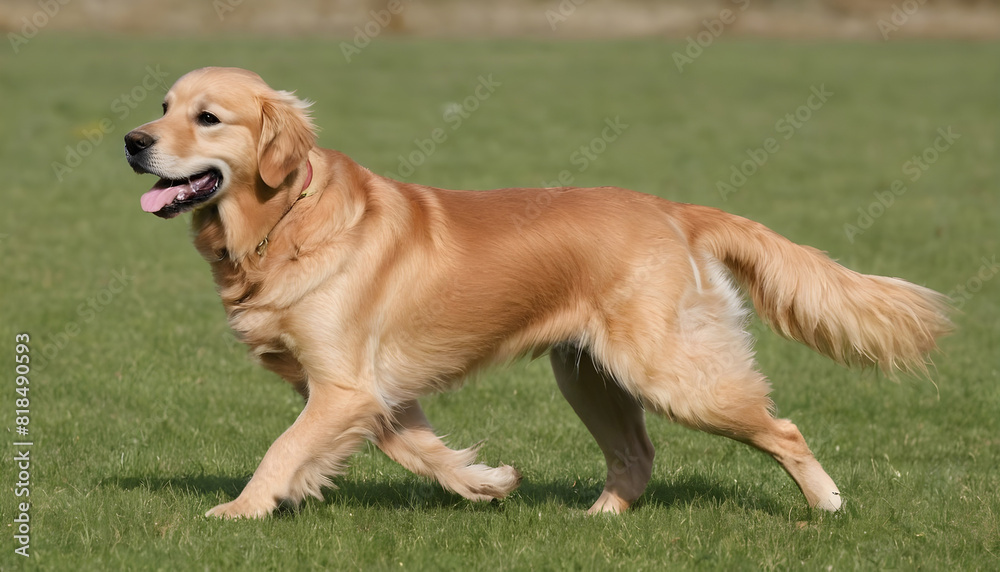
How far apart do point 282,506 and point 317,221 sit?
56.9 inches

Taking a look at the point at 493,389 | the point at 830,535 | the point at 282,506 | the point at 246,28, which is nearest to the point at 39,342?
the point at 493,389

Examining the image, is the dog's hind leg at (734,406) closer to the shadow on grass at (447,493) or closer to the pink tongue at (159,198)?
the shadow on grass at (447,493)

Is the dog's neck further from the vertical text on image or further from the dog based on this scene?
the vertical text on image

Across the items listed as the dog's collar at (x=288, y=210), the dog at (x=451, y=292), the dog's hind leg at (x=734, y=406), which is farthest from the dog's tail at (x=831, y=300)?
the dog's collar at (x=288, y=210)

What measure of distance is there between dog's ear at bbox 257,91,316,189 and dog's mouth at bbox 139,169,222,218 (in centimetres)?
24

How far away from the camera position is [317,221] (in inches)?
199

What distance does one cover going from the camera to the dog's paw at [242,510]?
4.87 meters

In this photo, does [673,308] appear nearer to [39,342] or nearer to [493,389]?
[493,389]

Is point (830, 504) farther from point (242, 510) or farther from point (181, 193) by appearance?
point (181, 193)

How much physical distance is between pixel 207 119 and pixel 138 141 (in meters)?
0.33

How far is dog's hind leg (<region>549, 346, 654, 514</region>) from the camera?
19.1ft

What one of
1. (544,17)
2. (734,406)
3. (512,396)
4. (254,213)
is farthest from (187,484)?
(544,17)

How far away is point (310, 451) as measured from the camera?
491 centimetres

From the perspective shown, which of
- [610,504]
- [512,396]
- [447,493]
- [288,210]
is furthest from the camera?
[512,396]
